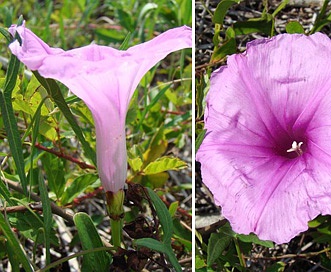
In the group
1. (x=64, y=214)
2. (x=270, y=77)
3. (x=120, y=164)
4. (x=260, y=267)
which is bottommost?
(x=260, y=267)

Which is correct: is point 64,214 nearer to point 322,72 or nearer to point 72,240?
point 72,240

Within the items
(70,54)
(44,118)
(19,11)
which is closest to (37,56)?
(70,54)

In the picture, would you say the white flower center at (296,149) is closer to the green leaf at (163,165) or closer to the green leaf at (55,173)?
the green leaf at (163,165)

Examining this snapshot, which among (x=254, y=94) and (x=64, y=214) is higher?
(x=254, y=94)

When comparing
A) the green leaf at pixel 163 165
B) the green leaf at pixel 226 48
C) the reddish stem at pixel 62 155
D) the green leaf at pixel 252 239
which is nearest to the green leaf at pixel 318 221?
the green leaf at pixel 252 239

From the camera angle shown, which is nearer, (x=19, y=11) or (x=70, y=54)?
(x=70, y=54)

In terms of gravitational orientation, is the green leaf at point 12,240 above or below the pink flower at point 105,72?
below

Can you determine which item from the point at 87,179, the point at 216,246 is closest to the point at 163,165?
the point at 87,179
